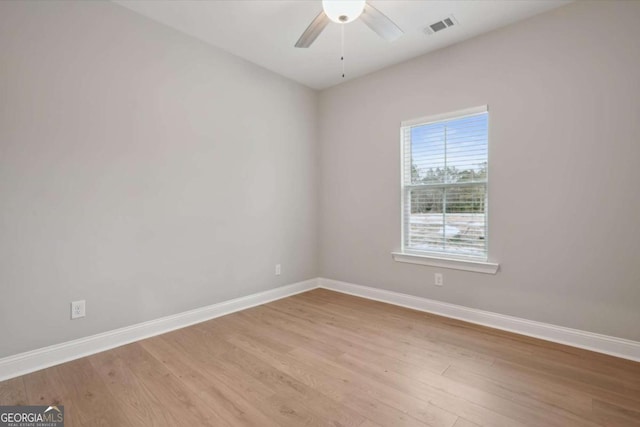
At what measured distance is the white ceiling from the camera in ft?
8.16

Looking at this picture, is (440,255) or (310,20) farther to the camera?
(440,255)

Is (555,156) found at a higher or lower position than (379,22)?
lower

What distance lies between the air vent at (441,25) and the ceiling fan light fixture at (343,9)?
1.20m

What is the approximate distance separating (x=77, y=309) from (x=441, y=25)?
3896mm

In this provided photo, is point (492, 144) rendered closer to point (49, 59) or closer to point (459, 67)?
point (459, 67)

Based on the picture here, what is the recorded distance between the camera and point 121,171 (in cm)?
254

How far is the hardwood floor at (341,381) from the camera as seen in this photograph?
165 cm

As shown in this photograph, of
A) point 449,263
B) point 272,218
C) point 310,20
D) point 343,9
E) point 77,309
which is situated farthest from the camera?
point 272,218

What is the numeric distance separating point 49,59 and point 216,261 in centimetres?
211

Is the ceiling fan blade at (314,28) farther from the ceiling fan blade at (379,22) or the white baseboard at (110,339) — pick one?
the white baseboard at (110,339)

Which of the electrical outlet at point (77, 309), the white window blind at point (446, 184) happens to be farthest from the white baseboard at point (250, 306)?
the white window blind at point (446, 184)

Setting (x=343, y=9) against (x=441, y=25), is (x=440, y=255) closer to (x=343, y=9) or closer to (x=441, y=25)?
(x=441, y=25)

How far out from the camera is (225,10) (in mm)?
2559

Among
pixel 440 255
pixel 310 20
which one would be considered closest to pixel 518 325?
pixel 440 255
